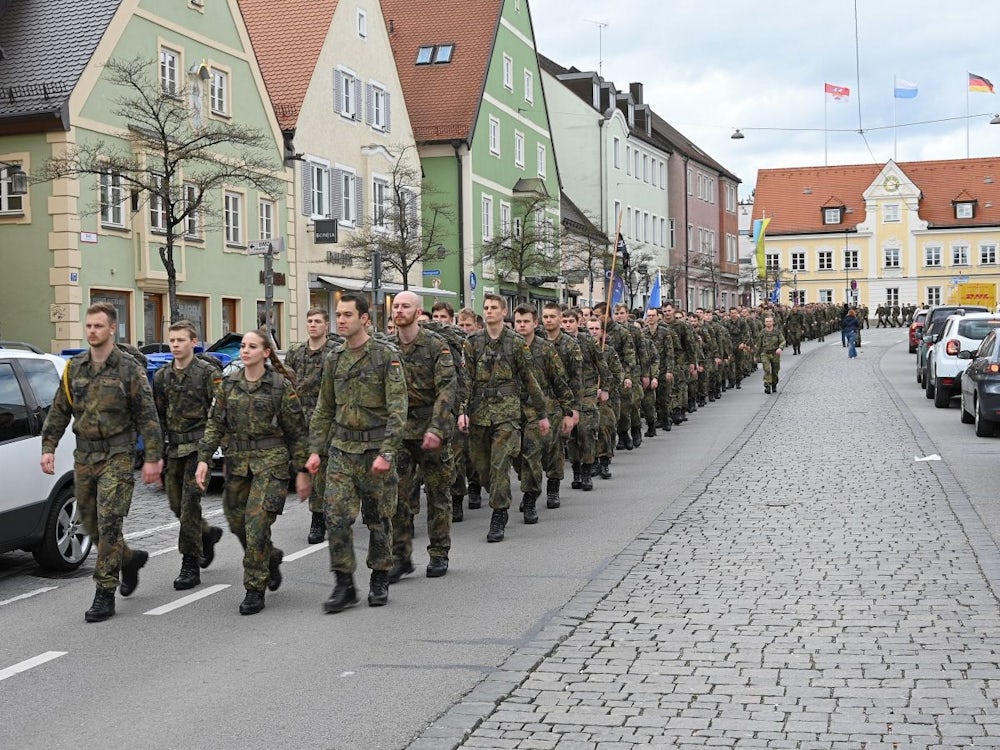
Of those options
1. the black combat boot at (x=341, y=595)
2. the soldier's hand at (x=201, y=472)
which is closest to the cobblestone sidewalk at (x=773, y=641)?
the black combat boot at (x=341, y=595)

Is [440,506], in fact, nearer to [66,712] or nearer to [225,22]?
[66,712]

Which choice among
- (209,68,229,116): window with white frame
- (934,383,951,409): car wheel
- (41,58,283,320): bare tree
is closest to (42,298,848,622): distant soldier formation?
(41,58,283,320): bare tree

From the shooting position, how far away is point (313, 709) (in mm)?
5820

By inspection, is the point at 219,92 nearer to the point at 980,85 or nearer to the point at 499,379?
the point at 499,379

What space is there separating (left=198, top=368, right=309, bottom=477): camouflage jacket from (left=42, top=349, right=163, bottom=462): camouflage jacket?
1.28 feet

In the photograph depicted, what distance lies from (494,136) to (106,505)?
42462 mm

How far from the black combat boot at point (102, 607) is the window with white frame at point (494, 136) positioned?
4208 centimetres

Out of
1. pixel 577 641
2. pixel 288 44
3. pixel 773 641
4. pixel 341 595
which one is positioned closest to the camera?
pixel 773 641

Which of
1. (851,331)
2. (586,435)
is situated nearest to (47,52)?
(586,435)

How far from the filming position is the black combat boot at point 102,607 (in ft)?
26.1

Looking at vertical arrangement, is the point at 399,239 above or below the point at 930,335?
above

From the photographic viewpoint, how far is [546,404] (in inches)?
450

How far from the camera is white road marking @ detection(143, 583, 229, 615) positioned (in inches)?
324

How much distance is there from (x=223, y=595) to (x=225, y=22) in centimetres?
2598
